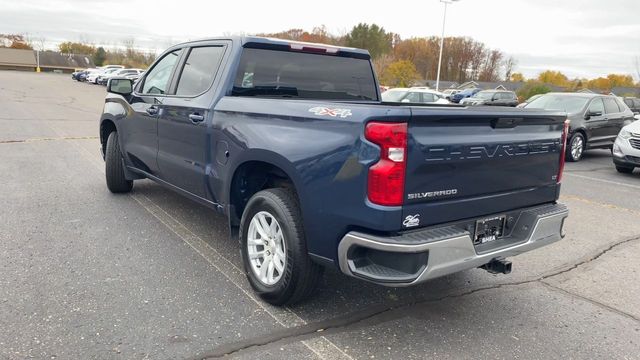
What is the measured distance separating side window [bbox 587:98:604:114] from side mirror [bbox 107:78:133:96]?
1150cm

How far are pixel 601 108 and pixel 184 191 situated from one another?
12346 millimetres

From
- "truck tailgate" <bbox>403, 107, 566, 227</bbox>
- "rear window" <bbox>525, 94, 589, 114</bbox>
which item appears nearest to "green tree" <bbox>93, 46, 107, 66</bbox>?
"rear window" <bbox>525, 94, 589, 114</bbox>

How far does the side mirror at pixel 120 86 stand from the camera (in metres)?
5.85

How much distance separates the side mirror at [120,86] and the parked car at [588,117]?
1009cm

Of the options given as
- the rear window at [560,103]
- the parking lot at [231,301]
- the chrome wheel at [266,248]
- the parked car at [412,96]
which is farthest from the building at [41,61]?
the chrome wheel at [266,248]

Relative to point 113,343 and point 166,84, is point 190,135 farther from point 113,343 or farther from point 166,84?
→ point 113,343

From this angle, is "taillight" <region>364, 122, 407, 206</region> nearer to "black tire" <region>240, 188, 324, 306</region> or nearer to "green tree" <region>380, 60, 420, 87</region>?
"black tire" <region>240, 188, 324, 306</region>

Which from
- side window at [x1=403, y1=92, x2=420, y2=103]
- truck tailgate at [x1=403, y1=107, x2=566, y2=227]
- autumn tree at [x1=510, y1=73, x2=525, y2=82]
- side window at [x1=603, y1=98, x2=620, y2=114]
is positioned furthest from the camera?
autumn tree at [x1=510, y1=73, x2=525, y2=82]

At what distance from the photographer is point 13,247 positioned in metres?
4.49

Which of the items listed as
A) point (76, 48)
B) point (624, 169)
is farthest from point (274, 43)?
point (76, 48)

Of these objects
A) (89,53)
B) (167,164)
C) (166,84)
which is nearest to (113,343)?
(167,164)

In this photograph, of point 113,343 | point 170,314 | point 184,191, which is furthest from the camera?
point 184,191

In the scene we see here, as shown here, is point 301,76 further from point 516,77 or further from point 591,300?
point 516,77

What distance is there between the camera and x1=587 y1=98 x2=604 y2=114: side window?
1291 cm
